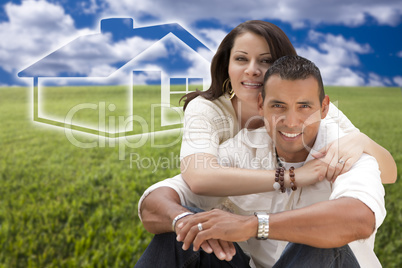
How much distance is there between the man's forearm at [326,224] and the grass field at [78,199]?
7.15 feet

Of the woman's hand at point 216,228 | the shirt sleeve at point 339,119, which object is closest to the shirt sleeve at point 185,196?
the woman's hand at point 216,228

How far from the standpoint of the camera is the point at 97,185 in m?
4.61

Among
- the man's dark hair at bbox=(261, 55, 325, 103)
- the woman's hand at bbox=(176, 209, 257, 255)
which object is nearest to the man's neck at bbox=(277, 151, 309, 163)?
the man's dark hair at bbox=(261, 55, 325, 103)

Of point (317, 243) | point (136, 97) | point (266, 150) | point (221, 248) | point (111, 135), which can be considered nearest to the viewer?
point (317, 243)

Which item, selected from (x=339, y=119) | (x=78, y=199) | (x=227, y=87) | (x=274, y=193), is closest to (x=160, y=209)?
(x=274, y=193)

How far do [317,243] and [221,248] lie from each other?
35 cm

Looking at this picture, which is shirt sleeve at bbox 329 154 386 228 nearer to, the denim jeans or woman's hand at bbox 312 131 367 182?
woman's hand at bbox 312 131 367 182

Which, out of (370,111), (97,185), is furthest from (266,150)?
(370,111)

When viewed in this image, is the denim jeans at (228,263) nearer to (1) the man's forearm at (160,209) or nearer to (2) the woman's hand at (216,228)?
(1) the man's forearm at (160,209)

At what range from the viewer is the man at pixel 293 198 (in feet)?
4.95

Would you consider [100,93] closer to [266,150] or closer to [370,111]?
[370,111]

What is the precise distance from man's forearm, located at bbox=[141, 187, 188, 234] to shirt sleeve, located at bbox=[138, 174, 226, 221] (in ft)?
0.11

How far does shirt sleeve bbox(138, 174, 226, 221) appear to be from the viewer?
1.97 metres

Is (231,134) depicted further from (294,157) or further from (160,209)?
(160,209)
